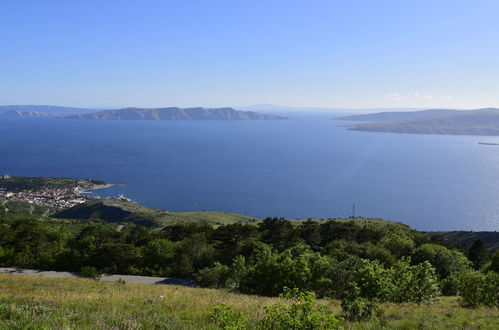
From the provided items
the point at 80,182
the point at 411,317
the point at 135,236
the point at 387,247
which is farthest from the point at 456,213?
the point at 80,182

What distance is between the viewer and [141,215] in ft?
359

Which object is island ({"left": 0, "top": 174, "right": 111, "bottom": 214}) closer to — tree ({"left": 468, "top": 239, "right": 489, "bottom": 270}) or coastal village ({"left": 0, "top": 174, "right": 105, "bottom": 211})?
coastal village ({"left": 0, "top": 174, "right": 105, "bottom": 211})

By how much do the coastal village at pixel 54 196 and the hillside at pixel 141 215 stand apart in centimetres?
1643

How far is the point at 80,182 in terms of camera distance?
17288 centimetres

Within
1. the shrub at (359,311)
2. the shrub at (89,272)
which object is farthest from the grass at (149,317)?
the shrub at (89,272)

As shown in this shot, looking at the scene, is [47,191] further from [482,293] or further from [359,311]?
[482,293]

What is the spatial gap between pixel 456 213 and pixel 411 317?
14839 centimetres

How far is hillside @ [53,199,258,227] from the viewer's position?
324 feet

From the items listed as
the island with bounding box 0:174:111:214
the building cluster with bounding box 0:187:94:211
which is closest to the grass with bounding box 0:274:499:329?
the island with bounding box 0:174:111:214

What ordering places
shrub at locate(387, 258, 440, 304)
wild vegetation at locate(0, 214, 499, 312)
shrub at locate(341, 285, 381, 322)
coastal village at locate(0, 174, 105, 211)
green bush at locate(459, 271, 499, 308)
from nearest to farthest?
shrub at locate(341, 285, 381, 322)
green bush at locate(459, 271, 499, 308)
shrub at locate(387, 258, 440, 304)
wild vegetation at locate(0, 214, 499, 312)
coastal village at locate(0, 174, 105, 211)

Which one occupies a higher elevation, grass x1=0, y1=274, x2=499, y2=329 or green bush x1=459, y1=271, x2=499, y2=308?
grass x1=0, y1=274, x2=499, y2=329

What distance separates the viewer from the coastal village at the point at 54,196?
142m

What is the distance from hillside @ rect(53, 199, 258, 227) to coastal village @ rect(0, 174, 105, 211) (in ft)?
53.9

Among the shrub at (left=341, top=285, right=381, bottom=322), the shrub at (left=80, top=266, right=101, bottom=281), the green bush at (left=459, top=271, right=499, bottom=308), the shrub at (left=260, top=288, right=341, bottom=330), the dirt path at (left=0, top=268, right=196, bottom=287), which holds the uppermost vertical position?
the shrub at (left=260, top=288, right=341, bottom=330)
